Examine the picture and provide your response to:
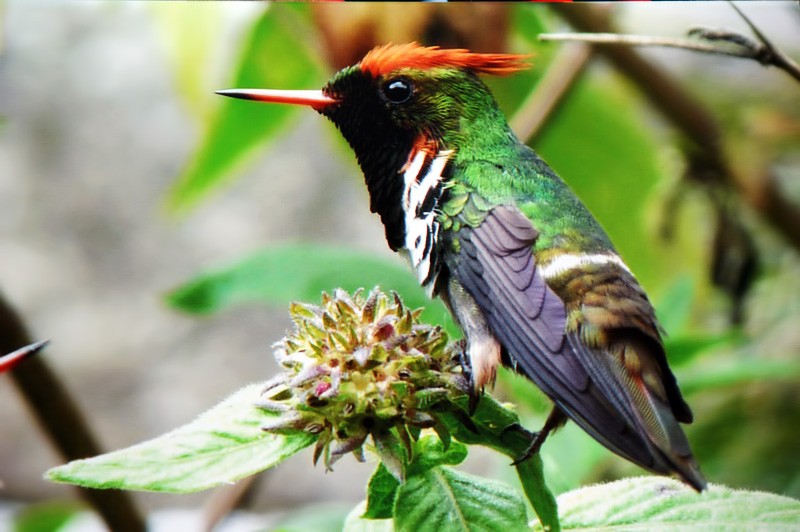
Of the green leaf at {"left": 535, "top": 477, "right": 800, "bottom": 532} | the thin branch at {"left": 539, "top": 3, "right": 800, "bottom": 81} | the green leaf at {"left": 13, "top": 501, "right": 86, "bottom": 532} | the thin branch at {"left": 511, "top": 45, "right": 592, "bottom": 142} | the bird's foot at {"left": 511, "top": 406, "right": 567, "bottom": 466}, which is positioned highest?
the thin branch at {"left": 539, "top": 3, "right": 800, "bottom": 81}

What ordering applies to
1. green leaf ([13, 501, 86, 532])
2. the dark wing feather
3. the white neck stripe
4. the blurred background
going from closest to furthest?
the dark wing feather → the white neck stripe → the blurred background → green leaf ([13, 501, 86, 532])

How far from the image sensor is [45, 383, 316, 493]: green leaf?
47 cm

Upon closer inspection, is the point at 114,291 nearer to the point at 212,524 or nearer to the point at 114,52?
the point at 114,52

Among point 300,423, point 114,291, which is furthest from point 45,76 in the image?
point 300,423

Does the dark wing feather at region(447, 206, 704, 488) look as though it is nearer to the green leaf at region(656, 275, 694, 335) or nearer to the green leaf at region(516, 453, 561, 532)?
the green leaf at region(516, 453, 561, 532)

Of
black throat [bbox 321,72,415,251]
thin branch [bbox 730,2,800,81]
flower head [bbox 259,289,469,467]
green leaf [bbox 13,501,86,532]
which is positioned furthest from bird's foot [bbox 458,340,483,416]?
green leaf [bbox 13,501,86,532]

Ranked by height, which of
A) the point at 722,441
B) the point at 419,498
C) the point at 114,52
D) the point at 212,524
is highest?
the point at 114,52

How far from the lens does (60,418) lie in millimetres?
838

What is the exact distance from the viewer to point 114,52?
1821mm

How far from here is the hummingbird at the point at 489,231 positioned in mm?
506

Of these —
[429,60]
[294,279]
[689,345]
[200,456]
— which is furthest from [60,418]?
[689,345]

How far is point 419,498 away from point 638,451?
128 millimetres

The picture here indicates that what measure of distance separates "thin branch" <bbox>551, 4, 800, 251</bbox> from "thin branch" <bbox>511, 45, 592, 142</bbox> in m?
0.03

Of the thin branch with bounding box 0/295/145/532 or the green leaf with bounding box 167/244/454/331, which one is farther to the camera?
the green leaf with bounding box 167/244/454/331
